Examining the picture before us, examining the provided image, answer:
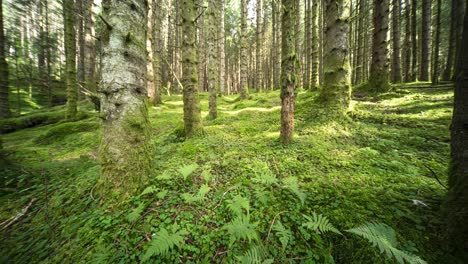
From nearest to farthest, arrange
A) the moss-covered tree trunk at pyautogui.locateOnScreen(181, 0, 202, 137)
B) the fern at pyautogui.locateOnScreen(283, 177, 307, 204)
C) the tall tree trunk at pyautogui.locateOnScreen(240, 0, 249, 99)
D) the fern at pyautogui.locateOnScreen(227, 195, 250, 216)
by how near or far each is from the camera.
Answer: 1. the fern at pyautogui.locateOnScreen(227, 195, 250, 216)
2. the fern at pyautogui.locateOnScreen(283, 177, 307, 204)
3. the moss-covered tree trunk at pyautogui.locateOnScreen(181, 0, 202, 137)
4. the tall tree trunk at pyautogui.locateOnScreen(240, 0, 249, 99)

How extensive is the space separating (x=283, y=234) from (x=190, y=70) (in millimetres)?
4363

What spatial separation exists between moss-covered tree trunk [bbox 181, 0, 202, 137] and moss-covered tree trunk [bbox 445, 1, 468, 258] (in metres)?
4.48

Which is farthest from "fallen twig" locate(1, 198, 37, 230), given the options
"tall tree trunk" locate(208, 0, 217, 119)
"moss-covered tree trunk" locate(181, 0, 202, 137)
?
A: "tall tree trunk" locate(208, 0, 217, 119)

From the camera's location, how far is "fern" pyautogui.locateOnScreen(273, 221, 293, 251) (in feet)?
6.26

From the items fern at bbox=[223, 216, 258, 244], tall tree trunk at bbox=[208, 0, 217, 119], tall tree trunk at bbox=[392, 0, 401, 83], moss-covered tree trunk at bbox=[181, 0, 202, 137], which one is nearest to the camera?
fern at bbox=[223, 216, 258, 244]

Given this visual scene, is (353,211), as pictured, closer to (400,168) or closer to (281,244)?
(281,244)

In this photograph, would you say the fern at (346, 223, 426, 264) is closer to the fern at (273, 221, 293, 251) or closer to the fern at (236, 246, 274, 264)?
the fern at (273, 221, 293, 251)

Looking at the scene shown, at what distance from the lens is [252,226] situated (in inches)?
80.4

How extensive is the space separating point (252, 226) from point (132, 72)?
2.62 meters

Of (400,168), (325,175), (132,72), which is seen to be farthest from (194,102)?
(400,168)

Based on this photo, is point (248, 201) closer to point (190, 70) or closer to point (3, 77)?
point (190, 70)

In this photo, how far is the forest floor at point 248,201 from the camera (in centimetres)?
194

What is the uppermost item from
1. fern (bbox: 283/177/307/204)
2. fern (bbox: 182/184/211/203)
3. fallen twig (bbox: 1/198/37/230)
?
fern (bbox: 283/177/307/204)

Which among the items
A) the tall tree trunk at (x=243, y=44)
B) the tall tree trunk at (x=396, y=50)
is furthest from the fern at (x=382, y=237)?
the tall tree trunk at (x=396, y=50)
